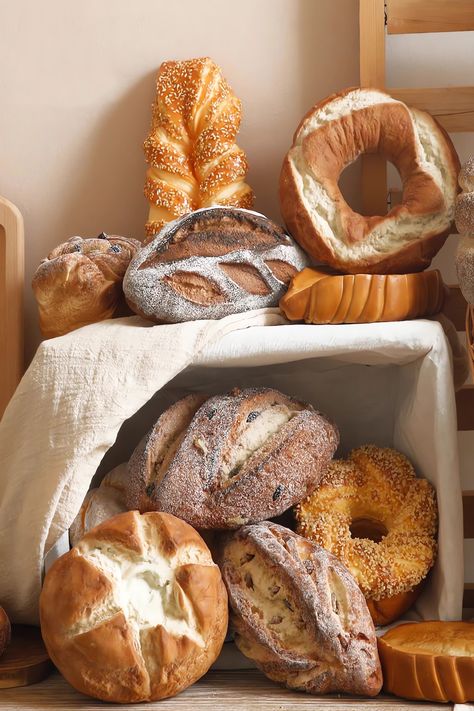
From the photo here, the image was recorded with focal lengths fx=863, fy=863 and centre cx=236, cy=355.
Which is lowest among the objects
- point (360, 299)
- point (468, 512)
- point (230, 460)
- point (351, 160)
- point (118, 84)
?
point (468, 512)

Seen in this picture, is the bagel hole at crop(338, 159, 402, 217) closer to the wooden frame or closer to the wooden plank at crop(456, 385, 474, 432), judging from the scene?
the wooden frame

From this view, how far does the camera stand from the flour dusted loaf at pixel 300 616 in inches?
39.6

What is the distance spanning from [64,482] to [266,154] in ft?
2.48

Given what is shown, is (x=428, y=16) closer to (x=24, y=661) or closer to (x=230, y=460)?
(x=230, y=460)

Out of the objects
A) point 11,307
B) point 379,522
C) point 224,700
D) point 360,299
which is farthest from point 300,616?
point 11,307

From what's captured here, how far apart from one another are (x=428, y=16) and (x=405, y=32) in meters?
0.05

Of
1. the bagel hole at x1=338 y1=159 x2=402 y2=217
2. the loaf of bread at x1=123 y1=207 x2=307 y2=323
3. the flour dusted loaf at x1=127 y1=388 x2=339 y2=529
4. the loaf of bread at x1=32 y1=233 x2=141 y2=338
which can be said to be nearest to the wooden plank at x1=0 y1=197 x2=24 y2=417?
the loaf of bread at x1=32 y1=233 x2=141 y2=338

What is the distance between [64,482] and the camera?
116 centimetres

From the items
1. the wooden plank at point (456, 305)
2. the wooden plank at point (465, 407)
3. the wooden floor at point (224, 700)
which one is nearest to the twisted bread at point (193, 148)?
the wooden plank at point (456, 305)

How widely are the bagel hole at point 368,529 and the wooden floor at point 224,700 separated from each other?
291 millimetres

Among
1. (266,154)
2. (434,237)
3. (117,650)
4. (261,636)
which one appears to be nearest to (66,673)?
(117,650)

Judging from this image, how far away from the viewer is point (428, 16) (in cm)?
150

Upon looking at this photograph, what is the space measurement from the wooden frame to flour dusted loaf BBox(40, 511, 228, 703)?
0.65 metres

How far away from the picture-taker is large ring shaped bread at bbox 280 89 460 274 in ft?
4.38
